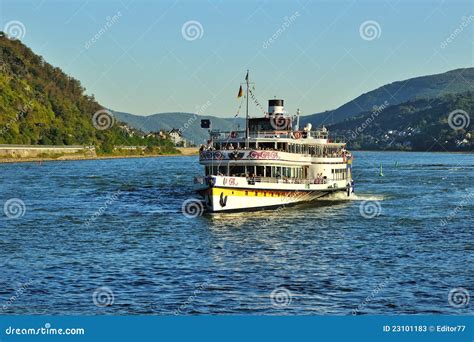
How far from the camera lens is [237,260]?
4219cm

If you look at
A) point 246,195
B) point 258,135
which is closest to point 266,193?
point 246,195

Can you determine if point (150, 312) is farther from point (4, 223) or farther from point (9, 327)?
point (4, 223)

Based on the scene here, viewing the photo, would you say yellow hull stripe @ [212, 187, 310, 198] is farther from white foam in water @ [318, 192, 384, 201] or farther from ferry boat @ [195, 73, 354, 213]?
white foam in water @ [318, 192, 384, 201]

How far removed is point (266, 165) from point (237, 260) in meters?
25.9

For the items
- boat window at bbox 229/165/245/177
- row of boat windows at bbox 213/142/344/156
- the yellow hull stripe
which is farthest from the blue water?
row of boat windows at bbox 213/142/344/156

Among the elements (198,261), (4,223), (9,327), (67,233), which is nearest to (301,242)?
(198,261)

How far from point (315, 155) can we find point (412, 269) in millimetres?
40875

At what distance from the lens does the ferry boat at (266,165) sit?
208ft

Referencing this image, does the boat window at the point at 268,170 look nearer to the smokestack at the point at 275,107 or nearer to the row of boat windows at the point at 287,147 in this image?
the row of boat windows at the point at 287,147

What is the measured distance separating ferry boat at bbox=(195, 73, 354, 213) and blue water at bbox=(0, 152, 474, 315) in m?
1.73

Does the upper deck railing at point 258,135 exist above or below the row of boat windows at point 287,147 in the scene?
above

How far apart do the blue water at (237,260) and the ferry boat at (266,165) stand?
1735 millimetres

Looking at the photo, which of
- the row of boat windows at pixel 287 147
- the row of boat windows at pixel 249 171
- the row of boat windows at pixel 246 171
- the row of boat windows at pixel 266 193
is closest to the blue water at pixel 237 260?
the row of boat windows at pixel 266 193

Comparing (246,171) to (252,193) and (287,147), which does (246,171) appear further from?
(287,147)
